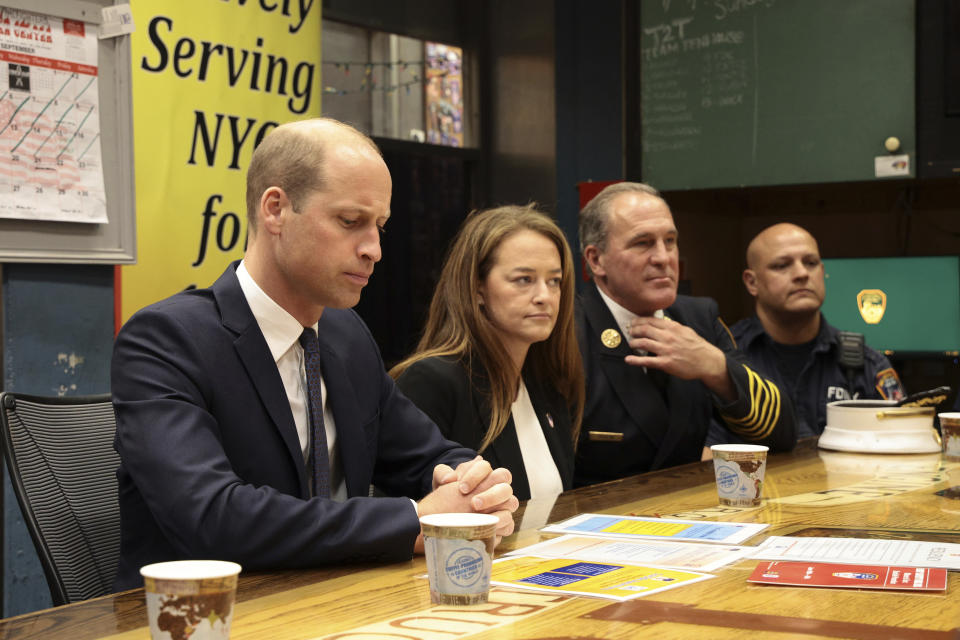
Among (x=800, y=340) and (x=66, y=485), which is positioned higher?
(x=800, y=340)

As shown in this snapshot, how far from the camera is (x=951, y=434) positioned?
221 cm

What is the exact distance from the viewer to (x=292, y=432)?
151 centimetres

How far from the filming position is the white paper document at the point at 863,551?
124cm

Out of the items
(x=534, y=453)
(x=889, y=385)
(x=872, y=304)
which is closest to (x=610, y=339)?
(x=534, y=453)

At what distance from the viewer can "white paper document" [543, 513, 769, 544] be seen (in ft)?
4.60

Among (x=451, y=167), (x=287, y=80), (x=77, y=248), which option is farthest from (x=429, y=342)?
(x=451, y=167)

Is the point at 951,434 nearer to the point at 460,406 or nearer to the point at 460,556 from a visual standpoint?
the point at 460,406

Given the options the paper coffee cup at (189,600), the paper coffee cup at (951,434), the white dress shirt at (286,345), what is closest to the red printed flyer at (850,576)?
the paper coffee cup at (189,600)

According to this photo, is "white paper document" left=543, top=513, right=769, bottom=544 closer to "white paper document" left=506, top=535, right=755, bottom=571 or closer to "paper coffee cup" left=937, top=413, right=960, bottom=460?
"white paper document" left=506, top=535, right=755, bottom=571

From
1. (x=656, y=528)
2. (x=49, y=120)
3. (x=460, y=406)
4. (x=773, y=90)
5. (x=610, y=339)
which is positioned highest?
(x=773, y=90)

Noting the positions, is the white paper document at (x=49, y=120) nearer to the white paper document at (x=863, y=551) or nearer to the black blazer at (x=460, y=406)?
the black blazer at (x=460, y=406)

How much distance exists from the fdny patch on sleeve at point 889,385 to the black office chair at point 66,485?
7.06ft

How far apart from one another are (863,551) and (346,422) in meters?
0.77

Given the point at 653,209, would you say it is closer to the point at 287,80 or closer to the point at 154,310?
the point at 287,80
